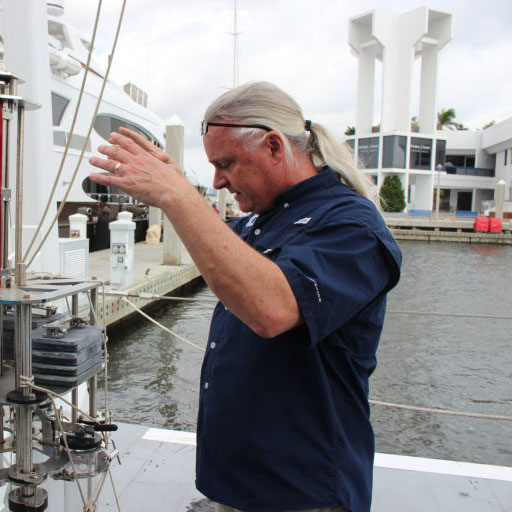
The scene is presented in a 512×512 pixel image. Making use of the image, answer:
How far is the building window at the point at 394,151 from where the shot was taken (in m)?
49.4

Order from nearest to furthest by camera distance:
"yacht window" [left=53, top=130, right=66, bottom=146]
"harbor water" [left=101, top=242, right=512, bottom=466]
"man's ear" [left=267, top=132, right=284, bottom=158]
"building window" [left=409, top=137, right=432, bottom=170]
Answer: "man's ear" [left=267, top=132, right=284, bottom=158] < "harbor water" [left=101, top=242, right=512, bottom=466] < "yacht window" [left=53, top=130, right=66, bottom=146] < "building window" [left=409, top=137, right=432, bottom=170]

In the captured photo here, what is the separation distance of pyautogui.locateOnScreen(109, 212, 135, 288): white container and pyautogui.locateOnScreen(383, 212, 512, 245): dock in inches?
970

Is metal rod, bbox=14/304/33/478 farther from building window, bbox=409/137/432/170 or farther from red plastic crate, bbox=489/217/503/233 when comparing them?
building window, bbox=409/137/432/170

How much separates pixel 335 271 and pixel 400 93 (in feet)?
173

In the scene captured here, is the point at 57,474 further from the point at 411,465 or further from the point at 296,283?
the point at 411,465

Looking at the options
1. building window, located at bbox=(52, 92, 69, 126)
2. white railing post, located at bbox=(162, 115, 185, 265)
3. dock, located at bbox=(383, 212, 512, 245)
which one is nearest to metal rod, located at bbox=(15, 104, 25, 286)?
white railing post, located at bbox=(162, 115, 185, 265)

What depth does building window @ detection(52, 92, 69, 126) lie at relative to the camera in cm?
1418

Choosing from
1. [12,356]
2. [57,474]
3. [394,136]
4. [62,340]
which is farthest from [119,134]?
[394,136]

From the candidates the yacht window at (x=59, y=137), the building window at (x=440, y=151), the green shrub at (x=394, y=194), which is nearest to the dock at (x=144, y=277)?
the yacht window at (x=59, y=137)

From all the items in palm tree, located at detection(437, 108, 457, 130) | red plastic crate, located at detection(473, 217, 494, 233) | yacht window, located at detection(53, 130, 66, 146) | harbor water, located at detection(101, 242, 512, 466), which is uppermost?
palm tree, located at detection(437, 108, 457, 130)

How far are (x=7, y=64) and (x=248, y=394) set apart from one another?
282cm

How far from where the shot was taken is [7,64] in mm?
3340

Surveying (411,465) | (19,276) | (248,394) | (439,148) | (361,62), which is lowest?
(411,465)

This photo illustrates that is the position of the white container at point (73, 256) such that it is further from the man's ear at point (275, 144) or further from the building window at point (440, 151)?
the building window at point (440, 151)
